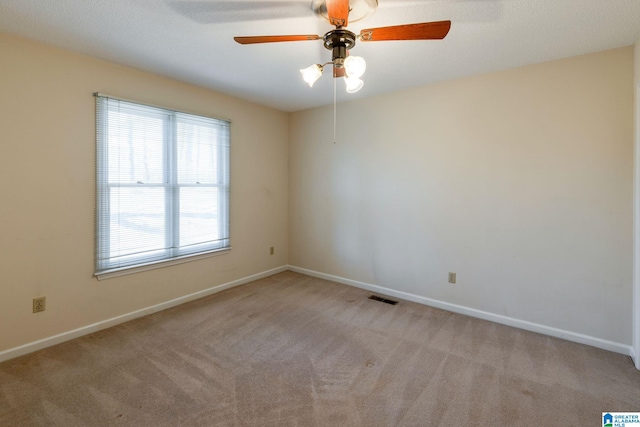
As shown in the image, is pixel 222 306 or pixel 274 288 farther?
pixel 274 288

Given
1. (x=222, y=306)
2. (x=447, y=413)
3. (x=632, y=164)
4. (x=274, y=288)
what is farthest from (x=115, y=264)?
(x=632, y=164)

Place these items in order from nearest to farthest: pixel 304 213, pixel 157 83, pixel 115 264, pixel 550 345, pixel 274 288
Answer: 1. pixel 550 345
2. pixel 115 264
3. pixel 157 83
4. pixel 274 288
5. pixel 304 213

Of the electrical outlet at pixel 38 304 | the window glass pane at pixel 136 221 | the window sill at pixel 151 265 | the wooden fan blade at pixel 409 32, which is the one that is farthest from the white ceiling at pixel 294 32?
the electrical outlet at pixel 38 304

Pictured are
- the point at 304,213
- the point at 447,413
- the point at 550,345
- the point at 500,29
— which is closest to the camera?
the point at 447,413

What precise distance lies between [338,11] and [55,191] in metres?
2.62

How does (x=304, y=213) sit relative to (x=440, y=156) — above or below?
below

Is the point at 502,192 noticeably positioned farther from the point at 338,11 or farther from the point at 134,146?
the point at 134,146

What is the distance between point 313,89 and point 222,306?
8.78 ft

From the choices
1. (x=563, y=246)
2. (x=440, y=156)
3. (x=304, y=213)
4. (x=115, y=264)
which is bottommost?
(x=115, y=264)

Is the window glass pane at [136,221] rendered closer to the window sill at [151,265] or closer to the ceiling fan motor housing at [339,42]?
the window sill at [151,265]

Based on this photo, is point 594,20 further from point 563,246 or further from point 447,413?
point 447,413

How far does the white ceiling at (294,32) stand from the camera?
1869 mm

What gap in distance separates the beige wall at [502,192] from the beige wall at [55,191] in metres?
2.29

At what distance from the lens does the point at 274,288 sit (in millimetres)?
3883
